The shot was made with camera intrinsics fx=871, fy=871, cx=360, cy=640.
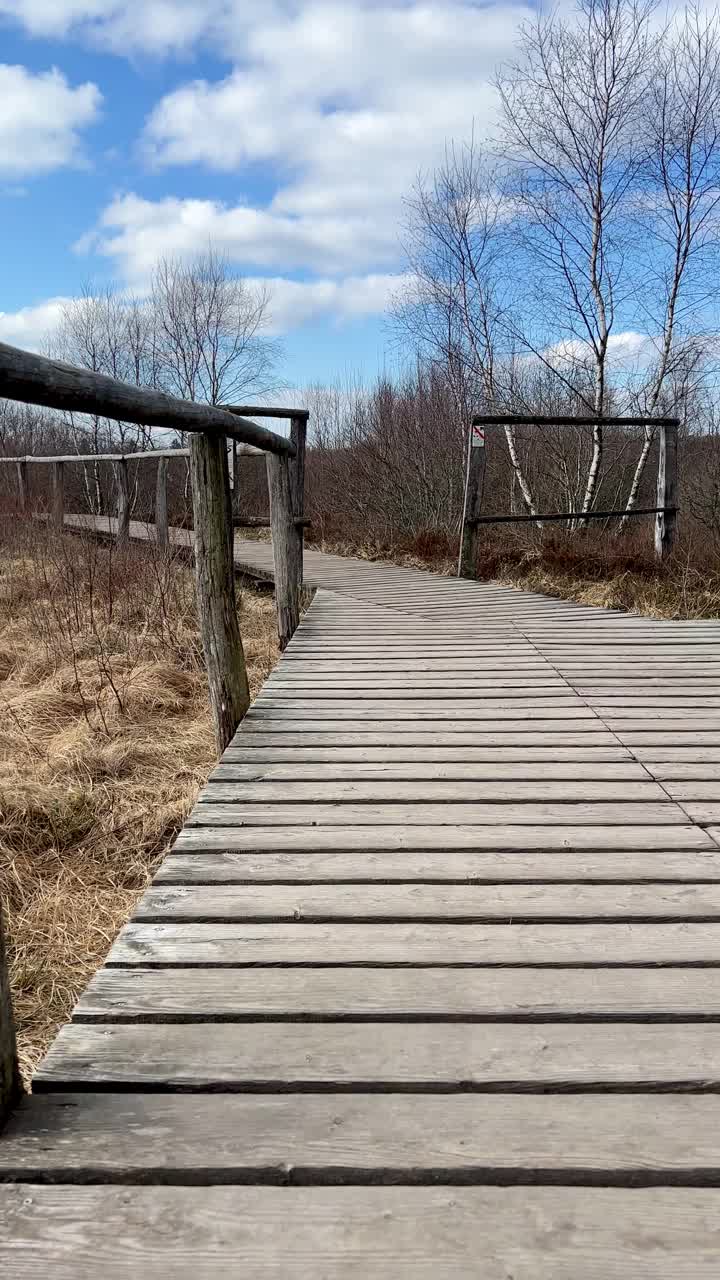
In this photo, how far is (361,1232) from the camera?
112cm

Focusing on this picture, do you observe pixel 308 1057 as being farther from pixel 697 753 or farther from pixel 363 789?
pixel 697 753

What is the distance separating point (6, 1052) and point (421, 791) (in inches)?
61.5

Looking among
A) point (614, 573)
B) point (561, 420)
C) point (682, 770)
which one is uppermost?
point (561, 420)

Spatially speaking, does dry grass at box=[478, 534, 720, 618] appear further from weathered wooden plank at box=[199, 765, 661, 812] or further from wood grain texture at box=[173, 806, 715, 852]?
wood grain texture at box=[173, 806, 715, 852]

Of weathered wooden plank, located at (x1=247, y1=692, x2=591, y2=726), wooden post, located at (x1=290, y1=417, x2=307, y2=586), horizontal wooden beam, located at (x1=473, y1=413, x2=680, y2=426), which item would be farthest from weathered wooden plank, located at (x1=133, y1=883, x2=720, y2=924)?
horizontal wooden beam, located at (x1=473, y1=413, x2=680, y2=426)

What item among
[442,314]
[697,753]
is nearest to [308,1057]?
[697,753]

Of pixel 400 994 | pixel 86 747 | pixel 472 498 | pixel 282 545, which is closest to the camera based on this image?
pixel 400 994

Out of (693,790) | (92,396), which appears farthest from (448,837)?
(92,396)

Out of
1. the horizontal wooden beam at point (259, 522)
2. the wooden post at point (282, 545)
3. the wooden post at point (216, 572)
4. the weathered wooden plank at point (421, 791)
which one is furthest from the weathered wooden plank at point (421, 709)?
the horizontal wooden beam at point (259, 522)

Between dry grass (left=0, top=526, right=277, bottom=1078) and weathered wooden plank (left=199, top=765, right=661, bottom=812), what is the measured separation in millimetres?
601

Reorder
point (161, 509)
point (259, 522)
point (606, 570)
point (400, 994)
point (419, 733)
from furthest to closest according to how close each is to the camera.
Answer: point (161, 509) → point (606, 570) → point (259, 522) → point (419, 733) → point (400, 994)

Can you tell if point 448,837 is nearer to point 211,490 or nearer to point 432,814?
point 432,814

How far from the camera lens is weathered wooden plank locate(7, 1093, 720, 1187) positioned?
3.98 ft

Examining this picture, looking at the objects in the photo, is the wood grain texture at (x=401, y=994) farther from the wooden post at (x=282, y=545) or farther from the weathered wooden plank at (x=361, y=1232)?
the wooden post at (x=282, y=545)
